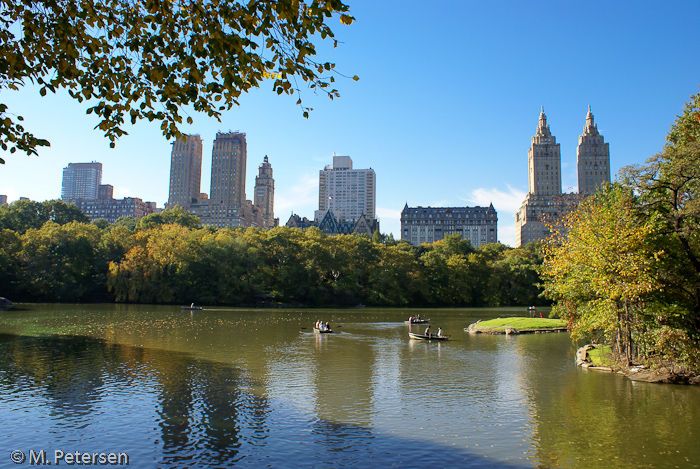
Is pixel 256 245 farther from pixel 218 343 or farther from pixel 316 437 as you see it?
pixel 316 437

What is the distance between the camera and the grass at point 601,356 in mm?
26234

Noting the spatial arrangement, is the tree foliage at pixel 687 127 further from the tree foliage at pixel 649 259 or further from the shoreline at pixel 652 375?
the shoreline at pixel 652 375

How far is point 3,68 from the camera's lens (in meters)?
8.54

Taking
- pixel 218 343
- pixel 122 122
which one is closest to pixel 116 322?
pixel 218 343

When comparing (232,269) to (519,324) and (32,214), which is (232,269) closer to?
(519,324)

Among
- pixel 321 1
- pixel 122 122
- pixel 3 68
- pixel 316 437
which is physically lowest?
pixel 316 437

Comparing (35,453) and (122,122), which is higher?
(122,122)

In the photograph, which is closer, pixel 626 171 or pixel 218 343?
pixel 626 171

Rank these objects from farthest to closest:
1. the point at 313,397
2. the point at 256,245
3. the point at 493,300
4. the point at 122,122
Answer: the point at 493,300 < the point at 256,245 < the point at 313,397 < the point at 122,122

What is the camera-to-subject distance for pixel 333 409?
17328mm

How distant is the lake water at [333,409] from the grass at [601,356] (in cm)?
128

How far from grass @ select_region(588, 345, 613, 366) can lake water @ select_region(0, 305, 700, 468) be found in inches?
50.4

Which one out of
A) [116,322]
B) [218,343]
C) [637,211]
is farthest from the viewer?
[116,322]

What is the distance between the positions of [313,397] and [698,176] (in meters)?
19.6
